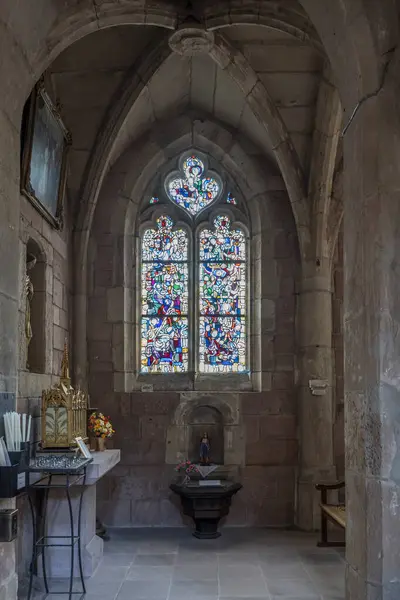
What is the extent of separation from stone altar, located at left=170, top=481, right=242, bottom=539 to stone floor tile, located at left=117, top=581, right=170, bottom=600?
5.56ft

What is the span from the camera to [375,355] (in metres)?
3.63

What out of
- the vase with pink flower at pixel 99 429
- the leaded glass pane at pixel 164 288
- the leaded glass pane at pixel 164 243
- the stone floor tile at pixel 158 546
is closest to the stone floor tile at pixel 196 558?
the stone floor tile at pixel 158 546

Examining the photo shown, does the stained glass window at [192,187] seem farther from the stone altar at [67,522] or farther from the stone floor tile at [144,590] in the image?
the stone floor tile at [144,590]

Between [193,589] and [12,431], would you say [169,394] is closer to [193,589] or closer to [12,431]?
[193,589]

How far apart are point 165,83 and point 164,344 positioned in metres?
2.83

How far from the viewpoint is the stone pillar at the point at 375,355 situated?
141 inches

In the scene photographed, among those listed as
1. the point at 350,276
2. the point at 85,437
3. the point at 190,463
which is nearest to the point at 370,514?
the point at 350,276

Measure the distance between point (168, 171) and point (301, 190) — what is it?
1.72m

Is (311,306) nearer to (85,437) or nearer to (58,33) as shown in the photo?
(85,437)

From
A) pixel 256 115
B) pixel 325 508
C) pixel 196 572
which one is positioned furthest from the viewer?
pixel 256 115

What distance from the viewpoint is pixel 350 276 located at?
3.97 m

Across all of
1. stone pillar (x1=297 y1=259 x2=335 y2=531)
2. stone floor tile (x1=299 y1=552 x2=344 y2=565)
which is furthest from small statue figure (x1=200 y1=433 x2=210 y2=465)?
stone floor tile (x1=299 y1=552 x2=344 y2=565)

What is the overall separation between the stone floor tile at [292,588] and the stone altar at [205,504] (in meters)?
1.66

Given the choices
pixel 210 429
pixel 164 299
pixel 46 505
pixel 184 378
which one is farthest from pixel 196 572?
pixel 164 299
